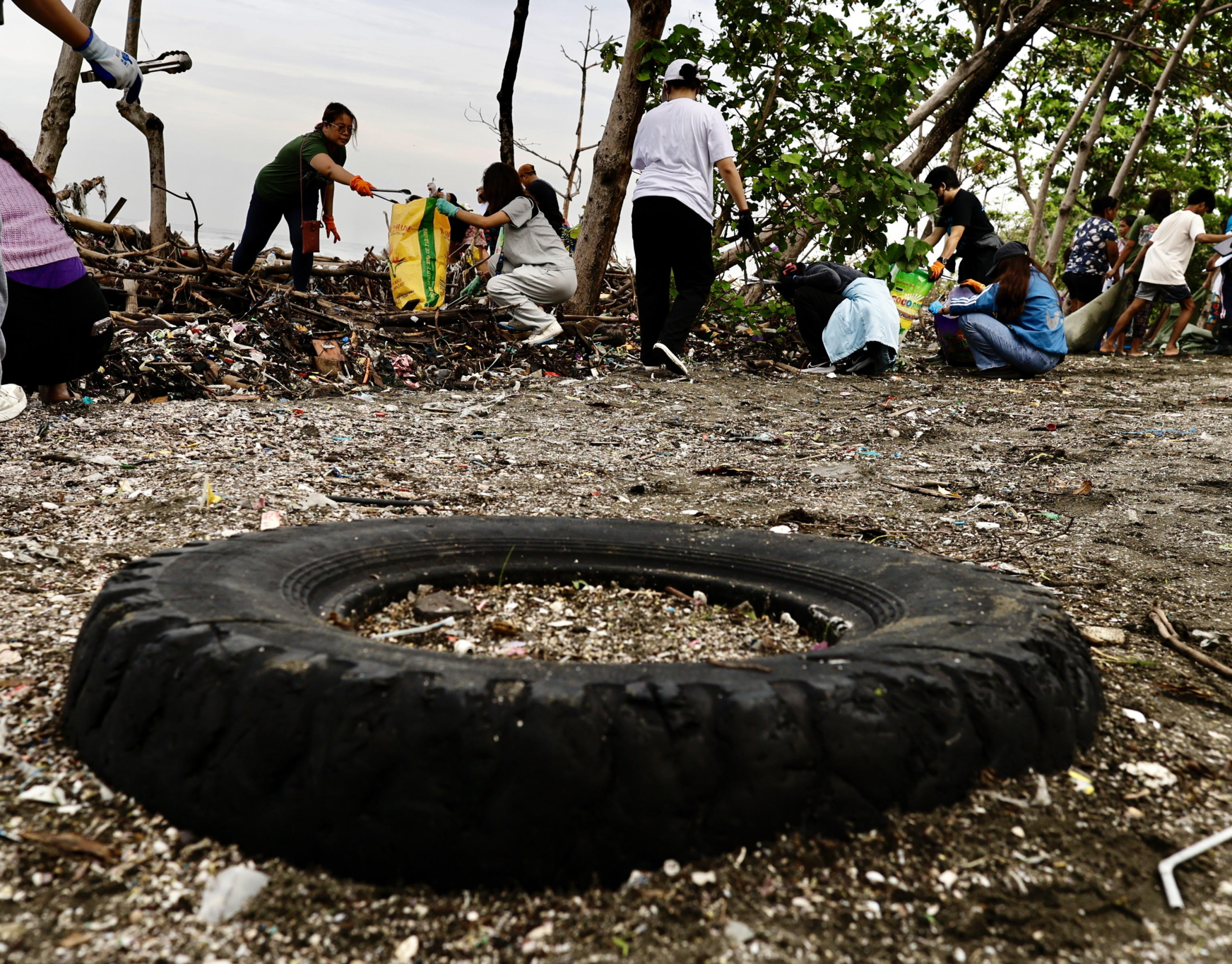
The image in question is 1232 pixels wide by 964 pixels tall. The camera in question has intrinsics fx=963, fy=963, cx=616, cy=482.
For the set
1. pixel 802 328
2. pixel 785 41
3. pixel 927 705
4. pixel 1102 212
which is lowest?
pixel 927 705

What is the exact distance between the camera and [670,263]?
641 cm

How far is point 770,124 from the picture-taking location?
7.66 metres

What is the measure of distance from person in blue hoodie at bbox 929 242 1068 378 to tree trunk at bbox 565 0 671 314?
2.77 meters

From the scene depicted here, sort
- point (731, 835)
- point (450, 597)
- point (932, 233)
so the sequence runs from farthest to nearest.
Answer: point (932, 233)
point (450, 597)
point (731, 835)

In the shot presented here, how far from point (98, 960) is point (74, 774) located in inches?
17.5

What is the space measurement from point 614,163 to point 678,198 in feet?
4.63

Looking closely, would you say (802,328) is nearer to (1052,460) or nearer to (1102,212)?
(1052,460)

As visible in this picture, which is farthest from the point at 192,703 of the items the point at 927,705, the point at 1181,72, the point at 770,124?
the point at 1181,72

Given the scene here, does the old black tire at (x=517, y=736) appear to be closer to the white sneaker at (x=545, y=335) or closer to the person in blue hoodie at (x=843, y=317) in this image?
the white sneaker at (x=545, y=335)

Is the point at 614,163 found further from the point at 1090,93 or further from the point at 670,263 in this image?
the point at 1090,93

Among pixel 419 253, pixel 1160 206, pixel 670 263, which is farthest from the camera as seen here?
pixel 1160 206

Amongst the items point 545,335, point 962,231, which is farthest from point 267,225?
point 962,231

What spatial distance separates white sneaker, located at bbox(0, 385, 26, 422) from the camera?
147 inches

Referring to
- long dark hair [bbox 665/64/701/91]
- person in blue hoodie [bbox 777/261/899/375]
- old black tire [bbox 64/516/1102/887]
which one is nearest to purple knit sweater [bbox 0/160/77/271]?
old black tire [bbox 64/516/1102/887]
